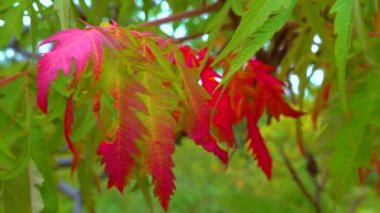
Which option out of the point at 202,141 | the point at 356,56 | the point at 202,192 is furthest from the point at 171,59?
the point at 202,192

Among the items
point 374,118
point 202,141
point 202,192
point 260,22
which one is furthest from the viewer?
point 202,192

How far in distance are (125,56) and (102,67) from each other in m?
0.03

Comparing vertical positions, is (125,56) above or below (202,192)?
above

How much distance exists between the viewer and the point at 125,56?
0.64 metres

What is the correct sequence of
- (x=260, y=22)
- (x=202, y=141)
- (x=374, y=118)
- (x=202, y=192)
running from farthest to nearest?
(x=202, y=192) → (x=374, y=118) → (x=202, y=141) → (x=260, y=22)

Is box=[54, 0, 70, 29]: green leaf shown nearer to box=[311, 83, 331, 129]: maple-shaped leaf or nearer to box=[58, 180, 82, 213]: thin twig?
box=[311, 83, 331, 129]: maple-shaped leaf

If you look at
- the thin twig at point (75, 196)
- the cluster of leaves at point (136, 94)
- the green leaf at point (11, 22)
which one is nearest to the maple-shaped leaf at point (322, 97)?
the cluster of leaves at point (136, 94)

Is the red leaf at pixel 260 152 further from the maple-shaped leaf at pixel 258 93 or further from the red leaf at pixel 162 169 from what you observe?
the red leaf at pixel 162 169

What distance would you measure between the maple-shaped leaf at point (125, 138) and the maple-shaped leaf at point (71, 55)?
3cm

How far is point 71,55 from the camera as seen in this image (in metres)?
0.59

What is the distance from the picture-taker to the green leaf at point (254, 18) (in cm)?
57

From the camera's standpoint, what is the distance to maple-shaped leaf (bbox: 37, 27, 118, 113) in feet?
1.88

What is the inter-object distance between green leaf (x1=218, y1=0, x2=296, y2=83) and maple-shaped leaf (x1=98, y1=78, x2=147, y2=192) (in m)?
0.09

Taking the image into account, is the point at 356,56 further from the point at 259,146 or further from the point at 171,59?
the point at 171,59
